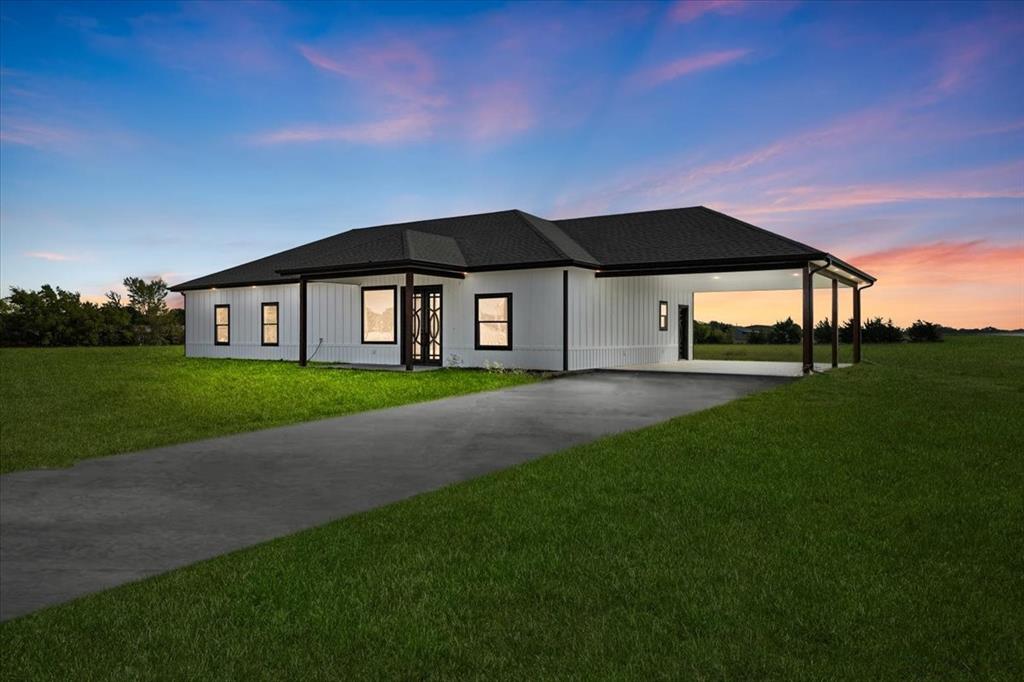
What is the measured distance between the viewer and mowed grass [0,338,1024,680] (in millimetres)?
3107

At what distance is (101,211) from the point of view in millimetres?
31141

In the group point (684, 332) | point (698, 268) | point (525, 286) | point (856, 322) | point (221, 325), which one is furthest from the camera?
point (221, 325)

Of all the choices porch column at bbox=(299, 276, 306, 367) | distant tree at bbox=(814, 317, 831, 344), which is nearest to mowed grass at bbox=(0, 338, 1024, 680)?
porch column at bbox=(299, 276, 306, 367)

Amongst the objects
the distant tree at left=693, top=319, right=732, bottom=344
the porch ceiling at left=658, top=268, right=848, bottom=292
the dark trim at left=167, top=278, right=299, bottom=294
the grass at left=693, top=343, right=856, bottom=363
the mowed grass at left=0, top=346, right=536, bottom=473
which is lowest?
the mowed grass at left=0, top=346, right=536, bottom=473

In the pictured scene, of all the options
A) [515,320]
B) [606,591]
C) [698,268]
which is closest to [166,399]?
[515,320]

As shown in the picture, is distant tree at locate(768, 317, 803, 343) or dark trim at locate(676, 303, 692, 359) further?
distant tree at locate(768, 317, 803, 343)

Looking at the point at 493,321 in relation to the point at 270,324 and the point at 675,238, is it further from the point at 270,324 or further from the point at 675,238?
the point at 270,324

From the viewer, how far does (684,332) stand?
28.9 m

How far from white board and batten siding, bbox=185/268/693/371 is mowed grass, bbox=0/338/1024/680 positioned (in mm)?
14560

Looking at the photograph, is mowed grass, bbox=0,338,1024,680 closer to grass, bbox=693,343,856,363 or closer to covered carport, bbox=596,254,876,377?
covered carport, bbox=596,254,876,377

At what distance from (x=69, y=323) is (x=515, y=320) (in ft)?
129

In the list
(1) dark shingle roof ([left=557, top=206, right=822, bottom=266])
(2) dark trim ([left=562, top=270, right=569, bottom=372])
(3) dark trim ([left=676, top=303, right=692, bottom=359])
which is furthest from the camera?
(3) dark trim ([left=676, top=303, right=692, bottom=359])

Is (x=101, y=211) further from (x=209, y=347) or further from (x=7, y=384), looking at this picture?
(x=7, y=384)

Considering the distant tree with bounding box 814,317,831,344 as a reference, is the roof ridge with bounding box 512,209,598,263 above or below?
above
